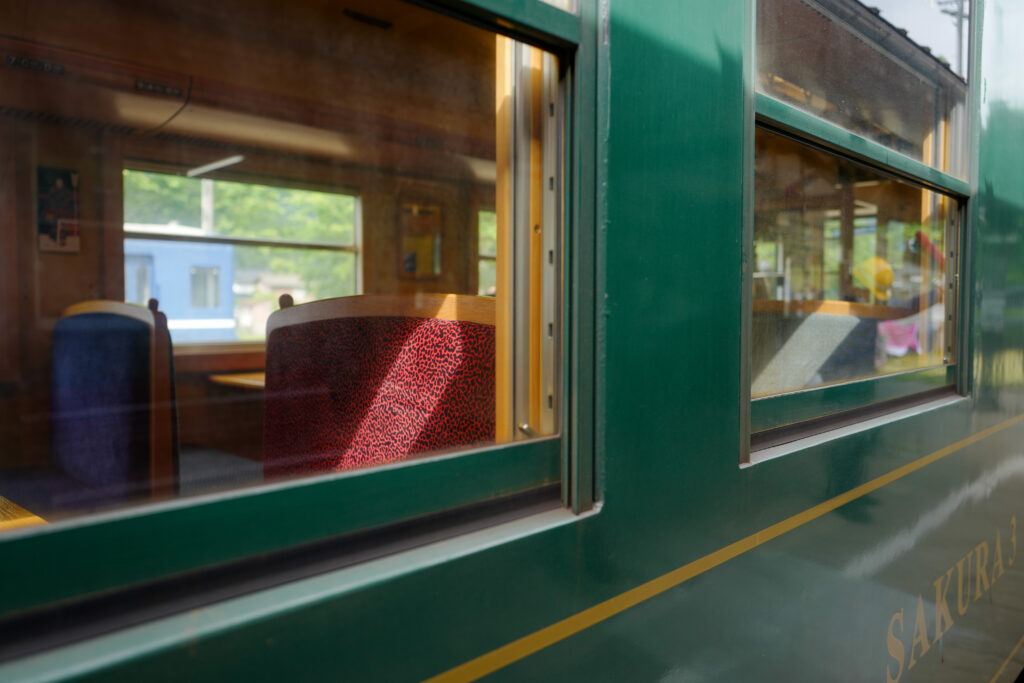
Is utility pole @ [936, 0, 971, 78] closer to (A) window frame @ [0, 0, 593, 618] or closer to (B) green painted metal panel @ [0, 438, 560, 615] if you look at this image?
(A) window frame @ [0, 0, 593, 618]

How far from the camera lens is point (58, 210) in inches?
133

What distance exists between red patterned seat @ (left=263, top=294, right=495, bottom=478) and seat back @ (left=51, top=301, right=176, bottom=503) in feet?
2.56

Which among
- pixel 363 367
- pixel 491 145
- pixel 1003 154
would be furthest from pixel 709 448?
pixel 1003 154

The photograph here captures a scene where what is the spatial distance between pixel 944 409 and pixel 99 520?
2.03 metres

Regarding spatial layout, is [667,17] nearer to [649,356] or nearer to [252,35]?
[649,356]

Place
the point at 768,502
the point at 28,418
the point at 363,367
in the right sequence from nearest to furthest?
the point at 768,502 → the point at 363,367 → the point at 28,418

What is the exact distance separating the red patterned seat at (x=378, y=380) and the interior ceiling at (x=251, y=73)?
119 centimetres

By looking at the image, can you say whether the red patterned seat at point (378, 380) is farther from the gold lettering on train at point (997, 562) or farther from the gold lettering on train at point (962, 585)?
the gold lettering on train at point (997, 562)

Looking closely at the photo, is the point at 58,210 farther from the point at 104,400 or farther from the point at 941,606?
the point at 941,606

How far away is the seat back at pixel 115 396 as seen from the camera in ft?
7.86

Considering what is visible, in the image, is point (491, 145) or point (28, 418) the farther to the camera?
point (28, 418)

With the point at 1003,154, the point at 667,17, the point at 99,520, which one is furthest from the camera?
the point at 1003,154

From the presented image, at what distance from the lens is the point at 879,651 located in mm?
1625

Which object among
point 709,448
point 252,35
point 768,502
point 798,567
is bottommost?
point 798,567
